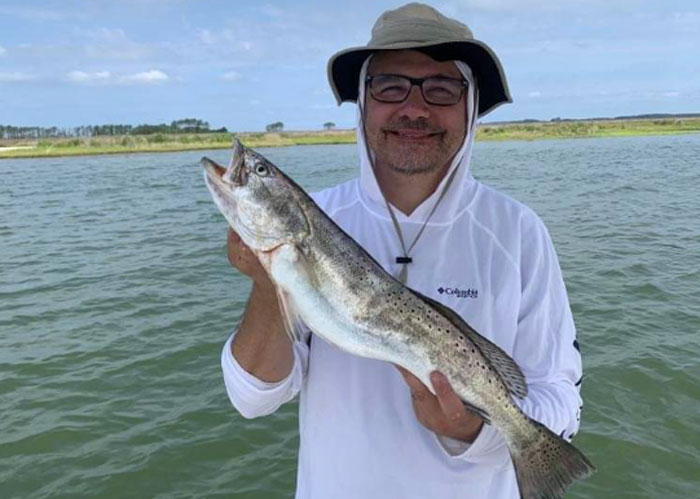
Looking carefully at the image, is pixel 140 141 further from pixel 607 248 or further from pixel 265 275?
pixel 265 275

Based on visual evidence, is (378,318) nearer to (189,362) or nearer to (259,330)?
(259,330)

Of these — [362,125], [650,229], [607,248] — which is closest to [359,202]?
[362,125]

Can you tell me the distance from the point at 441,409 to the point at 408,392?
301 mm

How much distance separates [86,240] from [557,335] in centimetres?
1842

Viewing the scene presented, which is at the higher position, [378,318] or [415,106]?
[415,106]

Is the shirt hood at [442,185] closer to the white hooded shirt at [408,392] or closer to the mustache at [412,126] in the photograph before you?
the white hooded shirt at [408,392]

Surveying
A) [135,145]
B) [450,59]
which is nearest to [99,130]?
[135,145]

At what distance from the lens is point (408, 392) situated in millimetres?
2896

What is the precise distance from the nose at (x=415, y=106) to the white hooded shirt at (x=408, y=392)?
48 cm

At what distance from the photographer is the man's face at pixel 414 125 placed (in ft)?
10.0

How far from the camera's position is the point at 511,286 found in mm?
2889

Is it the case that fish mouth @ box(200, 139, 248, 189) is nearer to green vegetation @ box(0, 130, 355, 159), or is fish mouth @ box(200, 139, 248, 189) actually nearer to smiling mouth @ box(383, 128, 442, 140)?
smiling mouth @ box(383, 128, 442, 140)

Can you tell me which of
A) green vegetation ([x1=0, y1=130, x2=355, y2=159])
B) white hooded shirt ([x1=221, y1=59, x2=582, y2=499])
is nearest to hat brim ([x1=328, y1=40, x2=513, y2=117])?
white hooded shirt ([x1=221, y1=59, x2=582, y2=499])

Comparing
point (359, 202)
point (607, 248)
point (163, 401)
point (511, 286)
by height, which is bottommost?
point (163, 401)
